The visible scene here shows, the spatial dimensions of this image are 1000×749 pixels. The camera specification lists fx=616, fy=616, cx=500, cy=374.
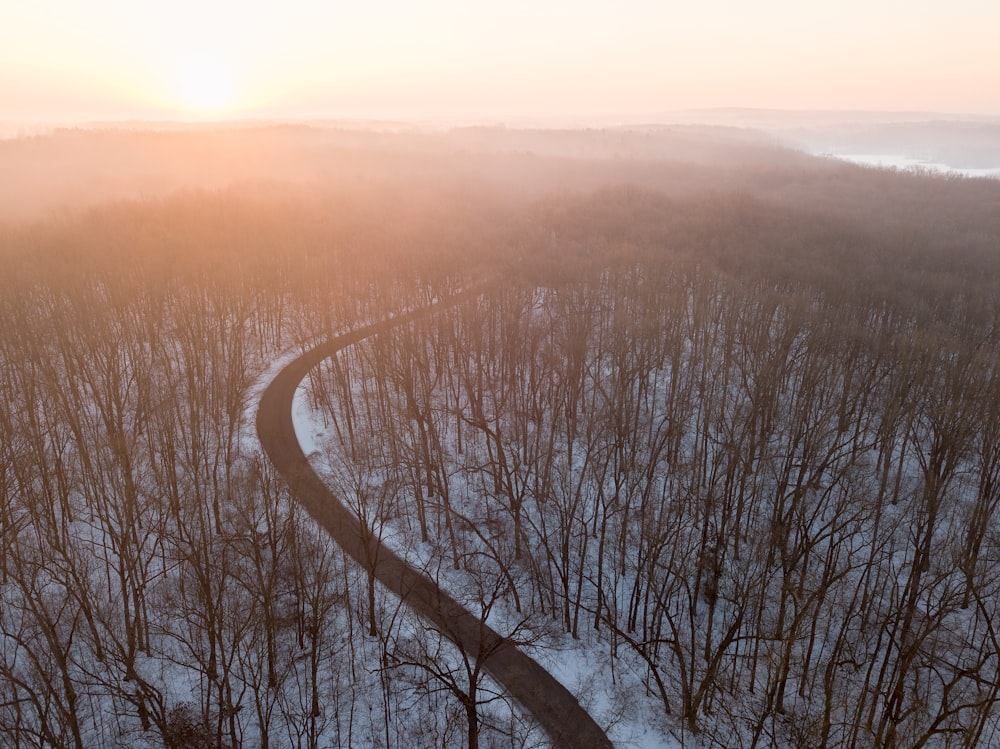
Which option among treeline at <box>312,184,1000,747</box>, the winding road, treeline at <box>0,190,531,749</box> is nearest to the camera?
treeline at <box>0,190,531,749</box>

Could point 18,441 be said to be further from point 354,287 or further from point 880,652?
point 880,652

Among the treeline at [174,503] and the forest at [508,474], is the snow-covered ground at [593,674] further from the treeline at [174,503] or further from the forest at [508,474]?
the treeline at [174,503]

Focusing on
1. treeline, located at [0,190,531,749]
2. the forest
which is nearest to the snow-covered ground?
the forest

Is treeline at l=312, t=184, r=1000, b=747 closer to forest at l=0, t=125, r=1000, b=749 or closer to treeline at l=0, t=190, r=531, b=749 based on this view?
forest at l=0, t=125, r=1000, b=749

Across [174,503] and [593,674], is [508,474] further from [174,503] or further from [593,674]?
[174,503]

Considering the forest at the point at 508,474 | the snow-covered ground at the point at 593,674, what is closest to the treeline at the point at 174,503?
the forest at the point at 508,474

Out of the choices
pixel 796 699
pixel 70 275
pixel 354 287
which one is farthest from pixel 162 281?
pixel 796 699
